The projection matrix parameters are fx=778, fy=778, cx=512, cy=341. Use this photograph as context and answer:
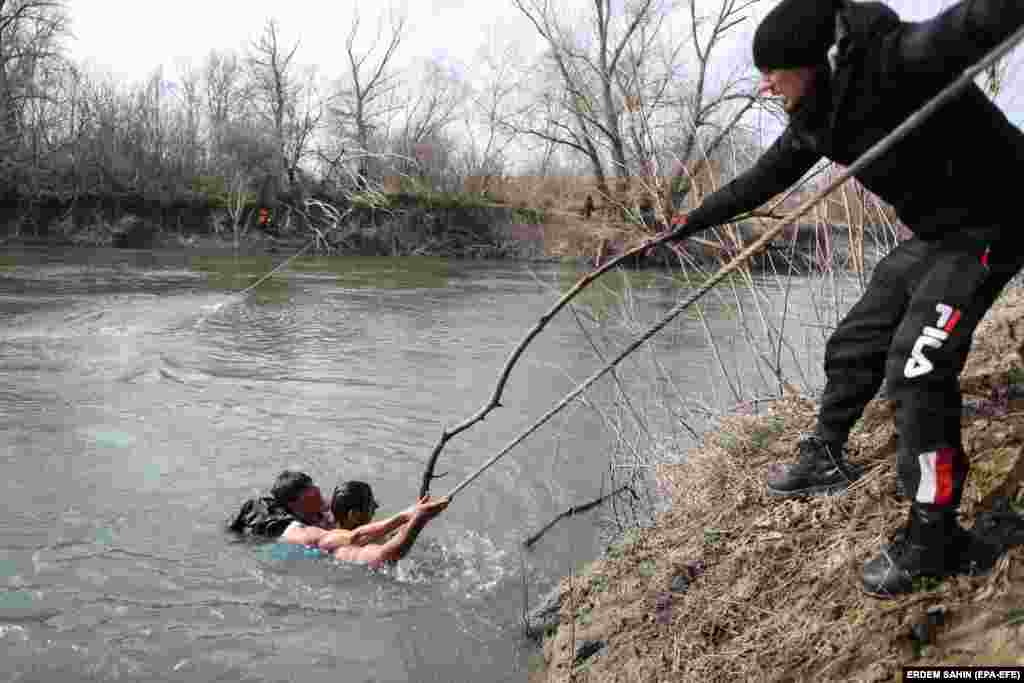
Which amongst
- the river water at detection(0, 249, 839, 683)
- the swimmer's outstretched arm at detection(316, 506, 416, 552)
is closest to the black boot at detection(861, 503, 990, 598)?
the river water at detection(0, 249, 839, 683)

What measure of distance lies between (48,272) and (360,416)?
15.0m

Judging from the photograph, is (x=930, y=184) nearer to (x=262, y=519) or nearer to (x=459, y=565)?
(x=459, y=565)

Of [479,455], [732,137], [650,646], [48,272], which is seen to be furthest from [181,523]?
[48,272]

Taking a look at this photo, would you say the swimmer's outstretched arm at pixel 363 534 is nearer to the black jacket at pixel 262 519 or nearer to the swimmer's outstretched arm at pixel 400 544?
the swimmer's outstretched arm at pixel 400 544

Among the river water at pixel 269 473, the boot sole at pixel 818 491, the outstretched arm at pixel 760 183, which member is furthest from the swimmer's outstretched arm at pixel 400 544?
the outstretched arm at pixel 760 183

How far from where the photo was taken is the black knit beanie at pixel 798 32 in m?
2.29

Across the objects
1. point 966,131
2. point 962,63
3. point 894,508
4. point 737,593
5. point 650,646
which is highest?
point 962,63

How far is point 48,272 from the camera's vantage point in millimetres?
19812

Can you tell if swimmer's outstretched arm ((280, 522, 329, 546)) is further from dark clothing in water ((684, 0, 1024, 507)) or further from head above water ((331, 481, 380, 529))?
dark clothing in water ((684, 0, 1024, 507))

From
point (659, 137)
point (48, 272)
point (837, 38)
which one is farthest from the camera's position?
point (48, 272)

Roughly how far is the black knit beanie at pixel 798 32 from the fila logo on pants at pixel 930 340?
0.85 metres

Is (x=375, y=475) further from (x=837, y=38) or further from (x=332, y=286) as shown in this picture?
(x=332, y=286)

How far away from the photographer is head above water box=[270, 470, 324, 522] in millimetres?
5793

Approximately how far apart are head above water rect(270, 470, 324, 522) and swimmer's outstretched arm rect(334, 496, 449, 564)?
0.62 meters
